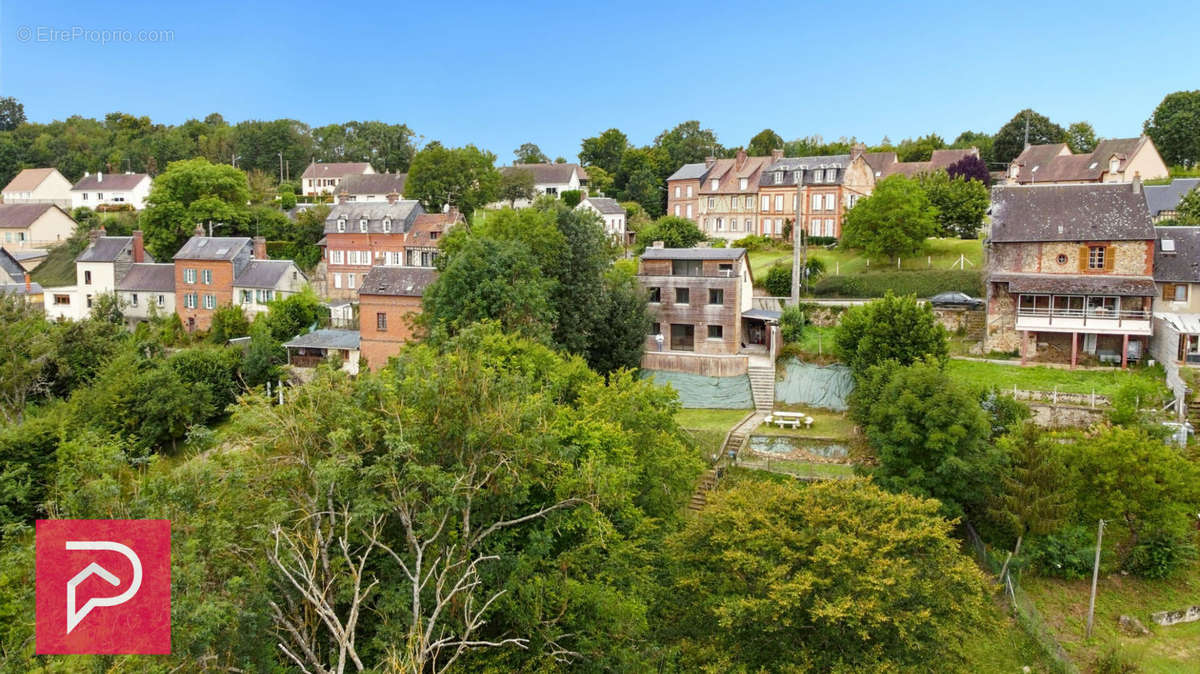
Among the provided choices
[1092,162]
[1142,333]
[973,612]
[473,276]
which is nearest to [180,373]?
[473,276]

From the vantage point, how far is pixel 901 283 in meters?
39.2

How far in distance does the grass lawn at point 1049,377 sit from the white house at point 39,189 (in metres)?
80.4

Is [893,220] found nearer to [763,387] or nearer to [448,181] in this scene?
[763,387]

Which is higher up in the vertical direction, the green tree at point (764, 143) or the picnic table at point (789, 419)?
the green tree at point (764, 143)

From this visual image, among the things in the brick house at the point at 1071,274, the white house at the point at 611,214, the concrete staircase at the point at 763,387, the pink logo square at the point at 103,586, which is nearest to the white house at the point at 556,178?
the white house at the point at 611,214

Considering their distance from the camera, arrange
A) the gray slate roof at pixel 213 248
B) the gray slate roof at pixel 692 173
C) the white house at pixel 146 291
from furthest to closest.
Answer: the gray slate roof at pixel 692 173 → the white house at pixel 146 291 → the gray slate roof at pixel 213 248

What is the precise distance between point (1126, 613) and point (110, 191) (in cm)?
8412

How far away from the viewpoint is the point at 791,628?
15203mm

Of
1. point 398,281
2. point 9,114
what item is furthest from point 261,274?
point 9,114

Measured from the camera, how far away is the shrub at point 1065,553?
71.7 ft

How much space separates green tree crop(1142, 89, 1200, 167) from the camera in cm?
6166

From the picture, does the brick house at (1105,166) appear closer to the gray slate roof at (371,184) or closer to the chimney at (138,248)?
the gray slate roof at (371,184)

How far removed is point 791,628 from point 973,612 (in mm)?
3410

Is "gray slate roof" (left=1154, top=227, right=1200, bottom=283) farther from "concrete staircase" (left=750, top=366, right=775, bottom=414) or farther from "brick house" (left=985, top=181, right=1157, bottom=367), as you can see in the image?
"concrete staircase" (left=750, top=366, right=775, bottom=414)
